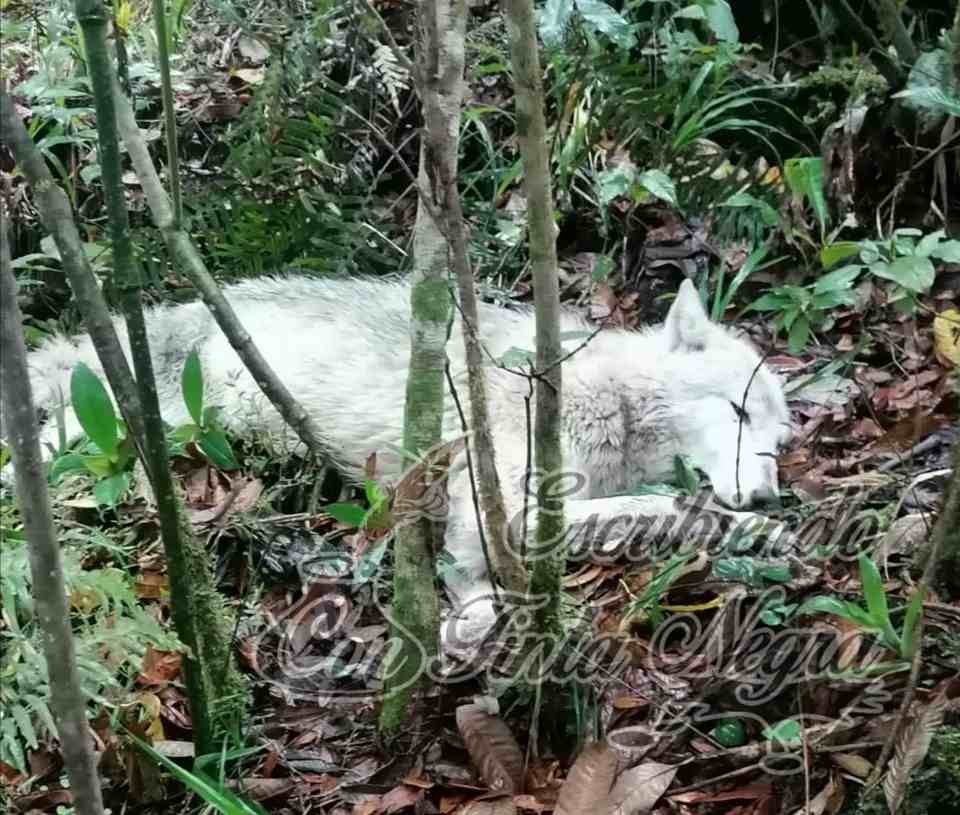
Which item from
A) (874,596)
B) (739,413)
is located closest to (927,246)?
(739,413)

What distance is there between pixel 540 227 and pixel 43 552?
1.10m

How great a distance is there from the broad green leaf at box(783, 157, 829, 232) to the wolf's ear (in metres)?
0.65

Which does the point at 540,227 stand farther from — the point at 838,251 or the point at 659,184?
the point at 659,184

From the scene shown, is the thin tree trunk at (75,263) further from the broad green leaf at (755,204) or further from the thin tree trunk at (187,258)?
the broad green leaf at (755,204)

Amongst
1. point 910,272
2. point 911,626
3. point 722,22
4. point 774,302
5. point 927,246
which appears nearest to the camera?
point 911,626

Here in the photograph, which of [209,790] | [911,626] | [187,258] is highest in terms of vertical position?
[187,258]

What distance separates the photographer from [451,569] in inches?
125

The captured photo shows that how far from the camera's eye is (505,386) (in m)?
3.91

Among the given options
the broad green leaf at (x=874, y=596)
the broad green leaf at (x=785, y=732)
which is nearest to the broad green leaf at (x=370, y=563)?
the broad green leaf at (x=785, y=732)

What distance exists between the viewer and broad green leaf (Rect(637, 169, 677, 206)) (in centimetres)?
429

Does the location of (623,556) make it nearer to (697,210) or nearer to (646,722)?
(646,722)

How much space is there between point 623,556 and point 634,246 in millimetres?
2026

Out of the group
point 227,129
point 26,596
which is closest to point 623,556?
point 26,596

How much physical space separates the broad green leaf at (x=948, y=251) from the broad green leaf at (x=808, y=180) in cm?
83
